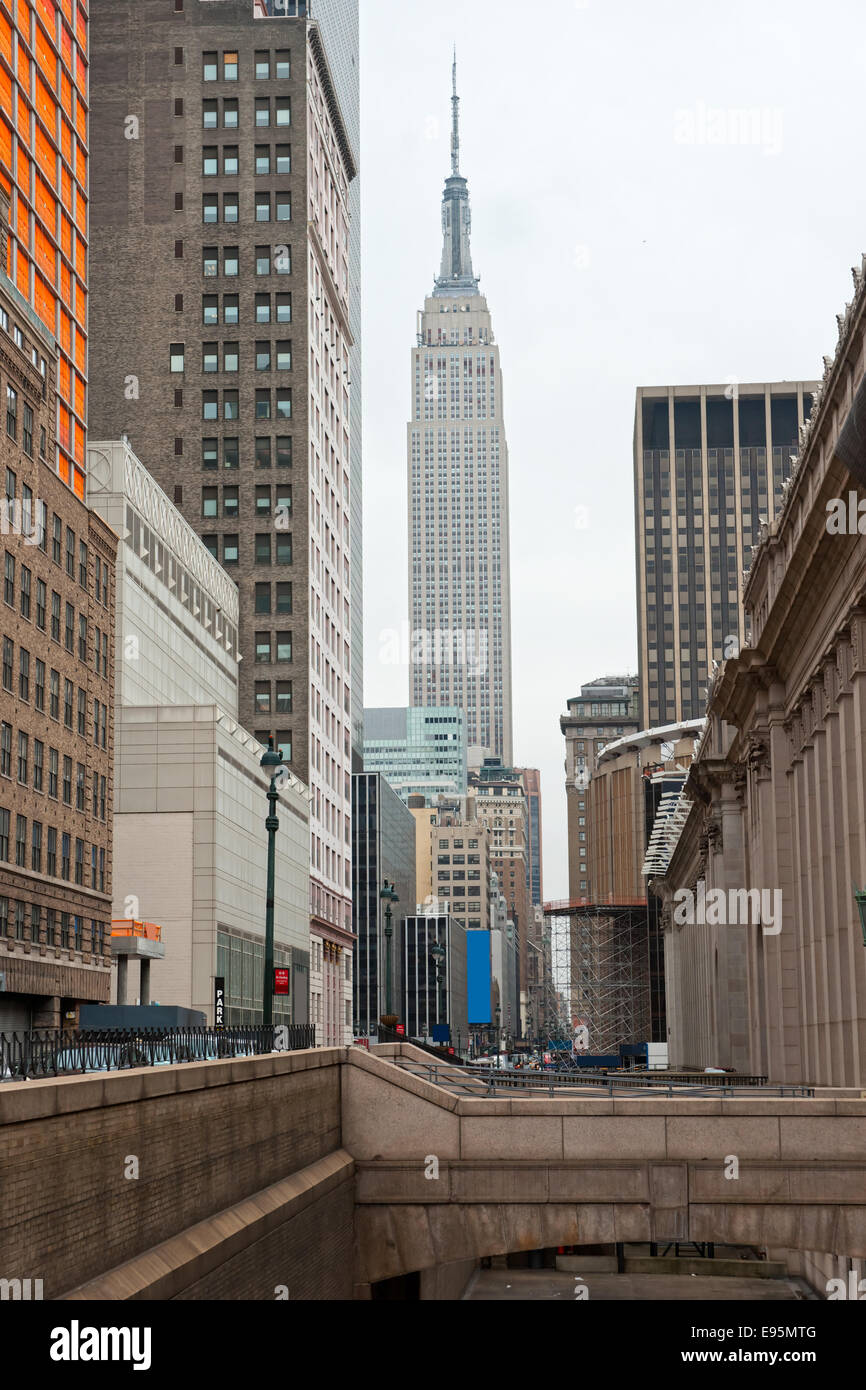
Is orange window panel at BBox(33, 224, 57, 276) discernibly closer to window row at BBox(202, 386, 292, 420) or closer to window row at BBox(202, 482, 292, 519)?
window row at BBox(202, 482, 292, 519)

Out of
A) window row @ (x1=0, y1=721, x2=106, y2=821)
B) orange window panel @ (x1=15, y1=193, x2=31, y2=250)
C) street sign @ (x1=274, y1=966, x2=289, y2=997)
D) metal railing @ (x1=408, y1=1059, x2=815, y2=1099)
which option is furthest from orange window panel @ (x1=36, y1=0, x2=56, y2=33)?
metal railing @ (x1=408, y1=1059, x2=815, y2=1099)

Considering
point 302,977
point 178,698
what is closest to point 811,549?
point 178,698

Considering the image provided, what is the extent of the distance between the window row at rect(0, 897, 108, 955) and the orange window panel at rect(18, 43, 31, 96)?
1418 inches

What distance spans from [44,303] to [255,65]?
4692 cm

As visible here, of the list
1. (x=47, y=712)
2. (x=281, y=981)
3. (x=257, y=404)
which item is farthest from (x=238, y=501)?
A: (x=47, y=712)

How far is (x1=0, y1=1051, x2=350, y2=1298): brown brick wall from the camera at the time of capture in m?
14.2

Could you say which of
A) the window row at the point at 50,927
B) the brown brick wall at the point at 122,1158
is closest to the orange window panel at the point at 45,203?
the window row at the point at 50,927

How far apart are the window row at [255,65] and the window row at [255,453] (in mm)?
25220

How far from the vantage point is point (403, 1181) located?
30.8 m

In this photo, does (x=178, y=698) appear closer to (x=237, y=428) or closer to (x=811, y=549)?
(x=237, y=428)

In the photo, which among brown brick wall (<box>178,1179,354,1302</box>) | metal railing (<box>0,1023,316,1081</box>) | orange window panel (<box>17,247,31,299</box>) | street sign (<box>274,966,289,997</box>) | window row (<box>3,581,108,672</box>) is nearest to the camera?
brown brick wall (<box>178,1179,354,1302</box>)

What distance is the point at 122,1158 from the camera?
16.7 m

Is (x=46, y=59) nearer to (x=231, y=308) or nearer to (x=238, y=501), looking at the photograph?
(x=231, y=308)
